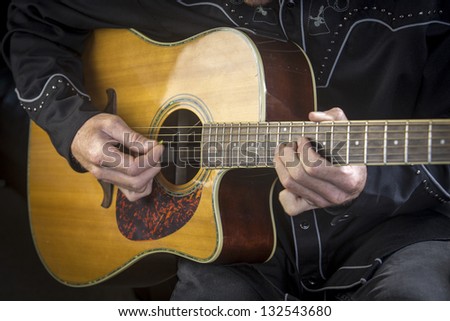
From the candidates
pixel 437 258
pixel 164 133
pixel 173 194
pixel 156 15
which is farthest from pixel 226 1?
pixel 437 258

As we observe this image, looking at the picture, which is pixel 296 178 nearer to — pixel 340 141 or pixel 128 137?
pixel 340 141

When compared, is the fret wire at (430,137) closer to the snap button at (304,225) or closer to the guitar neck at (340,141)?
the guitar neck at (340,141)

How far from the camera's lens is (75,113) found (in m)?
0.98

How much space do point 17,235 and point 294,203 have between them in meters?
0.93

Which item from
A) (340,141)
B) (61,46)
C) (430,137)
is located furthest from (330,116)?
(61,46)

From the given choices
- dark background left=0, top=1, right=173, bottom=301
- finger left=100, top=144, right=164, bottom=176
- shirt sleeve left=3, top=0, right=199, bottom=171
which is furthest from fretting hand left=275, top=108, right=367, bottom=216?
dark background left=0, top=1, right=173, bottom=301

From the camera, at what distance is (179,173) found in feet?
3.07

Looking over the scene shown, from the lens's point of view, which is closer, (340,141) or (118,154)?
(340,141)

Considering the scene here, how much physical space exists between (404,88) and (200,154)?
0.40 meters

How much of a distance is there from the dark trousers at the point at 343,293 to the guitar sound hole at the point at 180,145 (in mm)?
196

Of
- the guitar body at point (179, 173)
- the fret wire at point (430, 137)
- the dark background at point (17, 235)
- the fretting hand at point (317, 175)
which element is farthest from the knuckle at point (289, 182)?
the dark background at point (17, 235)
